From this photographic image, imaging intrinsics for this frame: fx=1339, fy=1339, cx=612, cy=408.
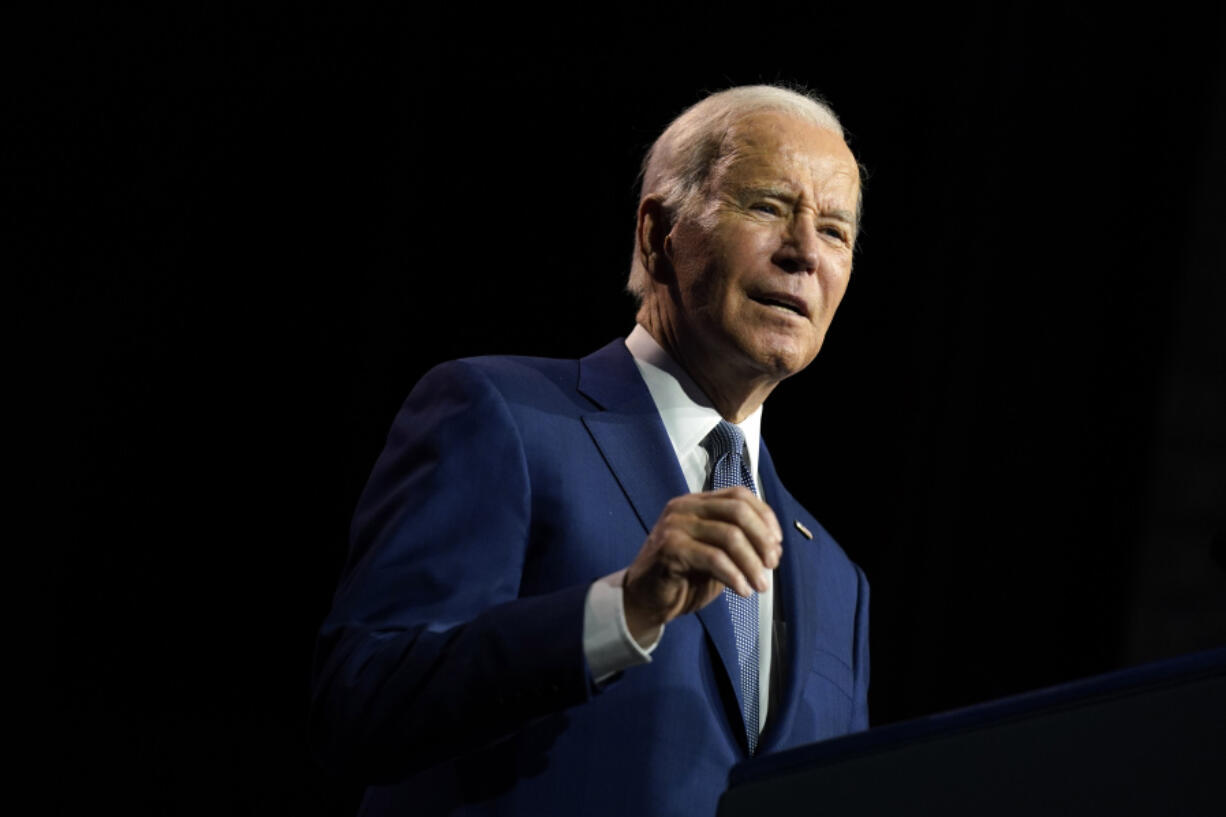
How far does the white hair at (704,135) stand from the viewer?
1821mm

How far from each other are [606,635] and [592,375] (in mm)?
551

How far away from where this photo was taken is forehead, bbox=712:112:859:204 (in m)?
1.76

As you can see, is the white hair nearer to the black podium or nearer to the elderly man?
the elderly man

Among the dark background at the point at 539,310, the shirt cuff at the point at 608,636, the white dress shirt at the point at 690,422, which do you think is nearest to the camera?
the shirt cuff at the point at 608,636

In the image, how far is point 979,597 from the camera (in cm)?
304

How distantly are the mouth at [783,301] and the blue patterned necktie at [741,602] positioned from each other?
16cm

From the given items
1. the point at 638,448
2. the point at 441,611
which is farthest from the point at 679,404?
the point at 441,611

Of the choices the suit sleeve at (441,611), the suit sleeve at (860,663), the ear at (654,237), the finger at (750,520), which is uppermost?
the ear at (654,237)

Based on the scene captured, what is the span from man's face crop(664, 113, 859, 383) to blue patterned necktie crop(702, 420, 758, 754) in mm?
84

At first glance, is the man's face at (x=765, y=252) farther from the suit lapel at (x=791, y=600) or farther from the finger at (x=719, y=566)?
the finger at (x=719, y=566)

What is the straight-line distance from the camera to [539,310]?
275cm

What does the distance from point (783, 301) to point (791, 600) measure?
15.1 inches

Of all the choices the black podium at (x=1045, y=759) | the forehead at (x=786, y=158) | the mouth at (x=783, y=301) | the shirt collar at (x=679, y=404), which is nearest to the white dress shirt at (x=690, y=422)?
the shirt collar at (x=679, y=404)

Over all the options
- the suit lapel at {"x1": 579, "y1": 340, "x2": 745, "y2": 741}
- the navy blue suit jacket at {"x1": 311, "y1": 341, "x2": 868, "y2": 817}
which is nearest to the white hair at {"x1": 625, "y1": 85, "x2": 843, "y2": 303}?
the suit lapel at {"x1": 579, "y1": 340, "x2": 745, "y2": 741}
